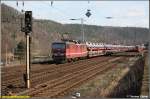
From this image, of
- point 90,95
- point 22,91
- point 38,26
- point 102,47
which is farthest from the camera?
point 38,26

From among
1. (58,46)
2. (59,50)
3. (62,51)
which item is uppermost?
(58,46)

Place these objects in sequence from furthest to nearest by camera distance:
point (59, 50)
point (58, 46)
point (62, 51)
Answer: point (58, 46)
point (59, 50)
point (62, 51)

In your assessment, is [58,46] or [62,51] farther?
[58,46]

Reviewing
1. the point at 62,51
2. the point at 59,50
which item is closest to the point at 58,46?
the point at 59,50

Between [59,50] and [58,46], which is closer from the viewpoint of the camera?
[59,50]

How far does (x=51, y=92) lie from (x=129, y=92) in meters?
4.38

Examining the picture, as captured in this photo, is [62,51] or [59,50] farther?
[59,50]

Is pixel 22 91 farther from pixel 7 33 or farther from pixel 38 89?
pixel 7 33

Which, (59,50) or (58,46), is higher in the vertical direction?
(58,46)

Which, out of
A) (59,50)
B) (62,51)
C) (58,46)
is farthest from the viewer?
(58,46)

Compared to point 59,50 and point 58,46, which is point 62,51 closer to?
point 59,50

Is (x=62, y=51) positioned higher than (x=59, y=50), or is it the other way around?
(x=59, y=50)

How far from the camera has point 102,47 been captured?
105750 mm

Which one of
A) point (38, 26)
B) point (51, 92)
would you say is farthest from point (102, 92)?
point (38, 26)
